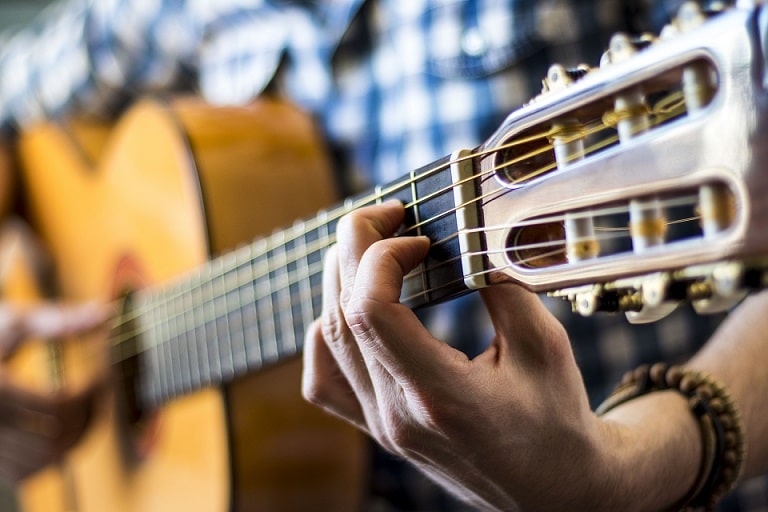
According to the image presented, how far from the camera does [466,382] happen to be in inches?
16.4

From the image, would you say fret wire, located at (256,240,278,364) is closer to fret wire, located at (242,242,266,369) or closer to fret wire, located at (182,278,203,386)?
fret wire, located at (242,242,266,369)

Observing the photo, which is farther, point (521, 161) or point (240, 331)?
point (240, 331)

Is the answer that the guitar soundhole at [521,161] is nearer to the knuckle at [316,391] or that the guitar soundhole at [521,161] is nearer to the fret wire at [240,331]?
the knuckle at [316,391]

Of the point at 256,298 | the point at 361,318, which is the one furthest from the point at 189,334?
the point at 361,318

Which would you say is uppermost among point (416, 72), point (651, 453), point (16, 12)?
point (16, 12)

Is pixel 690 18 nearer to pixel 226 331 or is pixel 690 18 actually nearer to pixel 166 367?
pixel 226 331

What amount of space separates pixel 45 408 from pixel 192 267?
31cm

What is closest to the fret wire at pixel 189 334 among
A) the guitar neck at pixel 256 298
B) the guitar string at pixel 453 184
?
the guitar neck at pixel 256 298

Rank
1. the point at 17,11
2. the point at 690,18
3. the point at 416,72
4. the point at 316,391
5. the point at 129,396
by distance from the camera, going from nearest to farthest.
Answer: the point at 690,18
the point at 316,391
the point at 416,72
the point at 129,396
the point at 17,11

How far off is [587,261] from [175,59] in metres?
0.81

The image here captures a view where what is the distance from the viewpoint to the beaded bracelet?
1.63ft

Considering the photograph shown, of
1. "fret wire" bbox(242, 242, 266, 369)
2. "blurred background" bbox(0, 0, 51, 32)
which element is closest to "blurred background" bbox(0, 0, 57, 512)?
"blurred background" bbox(0, 0, 51, 32)

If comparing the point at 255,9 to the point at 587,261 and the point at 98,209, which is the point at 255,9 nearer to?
the point at 98,209

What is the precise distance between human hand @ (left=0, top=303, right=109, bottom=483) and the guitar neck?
88 millimetres
